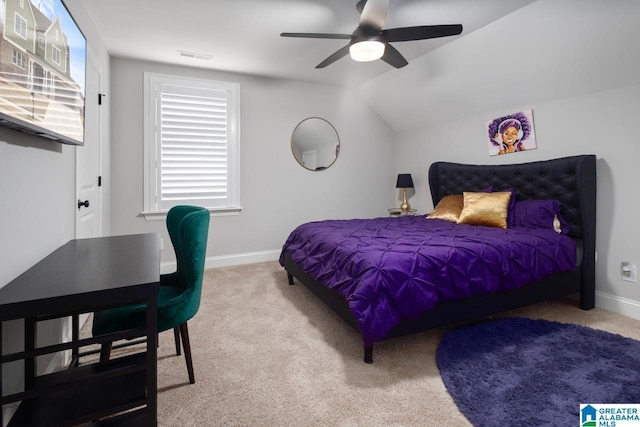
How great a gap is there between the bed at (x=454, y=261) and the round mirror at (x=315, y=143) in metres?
1.54

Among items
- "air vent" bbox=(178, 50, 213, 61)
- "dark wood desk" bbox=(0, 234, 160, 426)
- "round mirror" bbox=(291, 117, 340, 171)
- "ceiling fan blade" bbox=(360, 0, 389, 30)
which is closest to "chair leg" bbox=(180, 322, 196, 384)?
"dark wood desk" bbox=(0, 234, 160, 426)

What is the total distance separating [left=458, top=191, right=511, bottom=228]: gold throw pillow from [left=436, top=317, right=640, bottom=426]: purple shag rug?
3.32 feet

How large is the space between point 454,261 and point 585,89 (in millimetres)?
2201

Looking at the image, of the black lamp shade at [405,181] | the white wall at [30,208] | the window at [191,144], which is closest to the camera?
the white wall at [30,208]

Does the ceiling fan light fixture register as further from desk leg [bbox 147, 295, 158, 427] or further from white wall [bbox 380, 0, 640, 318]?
desk leg [bbox 147, 295, 158, 427]

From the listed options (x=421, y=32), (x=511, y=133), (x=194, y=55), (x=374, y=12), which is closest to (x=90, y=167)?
(x=194, y=55)

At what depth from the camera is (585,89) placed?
288cm

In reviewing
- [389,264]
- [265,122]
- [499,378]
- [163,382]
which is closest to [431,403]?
[499,378]

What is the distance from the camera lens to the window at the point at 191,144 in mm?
3793

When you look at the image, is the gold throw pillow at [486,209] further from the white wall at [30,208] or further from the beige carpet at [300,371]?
the white wall at [30,208]

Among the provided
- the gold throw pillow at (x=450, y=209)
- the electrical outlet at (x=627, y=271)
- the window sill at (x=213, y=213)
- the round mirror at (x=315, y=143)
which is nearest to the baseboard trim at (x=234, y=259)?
the window sill at (x=213, y=213)

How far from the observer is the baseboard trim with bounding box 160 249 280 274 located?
13.0ft

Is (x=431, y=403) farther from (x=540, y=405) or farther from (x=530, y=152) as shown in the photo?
(x=530, y=152)

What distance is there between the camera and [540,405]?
158 cm
